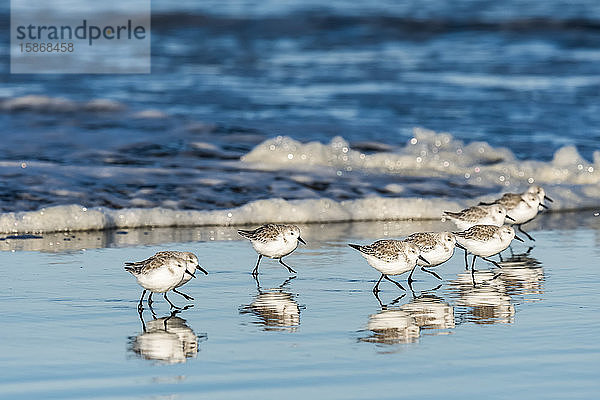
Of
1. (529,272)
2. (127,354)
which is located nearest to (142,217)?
(529,272)

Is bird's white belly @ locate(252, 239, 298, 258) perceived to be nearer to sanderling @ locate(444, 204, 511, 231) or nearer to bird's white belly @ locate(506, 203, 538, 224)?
sanderling @ locate(444, 204, 511, 231)

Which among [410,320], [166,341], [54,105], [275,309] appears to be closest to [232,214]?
[275,309]

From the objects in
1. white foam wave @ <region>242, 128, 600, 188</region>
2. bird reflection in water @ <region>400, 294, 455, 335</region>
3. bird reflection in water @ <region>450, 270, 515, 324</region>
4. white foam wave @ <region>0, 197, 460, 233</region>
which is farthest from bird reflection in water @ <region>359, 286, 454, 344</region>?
white foam wave @ <region>242, 128, 600, 188</region>

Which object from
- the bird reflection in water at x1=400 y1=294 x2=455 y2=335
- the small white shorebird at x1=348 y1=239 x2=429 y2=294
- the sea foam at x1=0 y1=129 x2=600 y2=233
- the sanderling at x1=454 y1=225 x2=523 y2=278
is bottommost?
the bird reflection in water at x1=400 y1=294 x2=455 y2=335

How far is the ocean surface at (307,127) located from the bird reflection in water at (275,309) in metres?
3.44

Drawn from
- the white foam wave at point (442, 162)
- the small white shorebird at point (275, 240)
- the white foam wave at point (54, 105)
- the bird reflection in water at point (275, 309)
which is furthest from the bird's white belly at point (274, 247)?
the white foam wave at point (54, 105)

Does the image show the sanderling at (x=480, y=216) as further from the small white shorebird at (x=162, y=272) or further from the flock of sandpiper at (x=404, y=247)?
the small white shorebird at (x=162, y=272)

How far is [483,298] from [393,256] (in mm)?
701

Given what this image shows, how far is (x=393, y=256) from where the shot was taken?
740 centimetres

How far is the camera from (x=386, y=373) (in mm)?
5559

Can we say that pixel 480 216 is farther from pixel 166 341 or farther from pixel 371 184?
pixel 166 341

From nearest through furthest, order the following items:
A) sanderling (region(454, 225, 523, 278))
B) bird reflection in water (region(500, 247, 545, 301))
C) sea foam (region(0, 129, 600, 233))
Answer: bird reflection in water (region(500, 247, 545, 301))
sanderling (region(454, 225, 523, 278))
sea foam (region(0, 129, 600, 233))

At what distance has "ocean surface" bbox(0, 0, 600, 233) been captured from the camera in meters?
11.6

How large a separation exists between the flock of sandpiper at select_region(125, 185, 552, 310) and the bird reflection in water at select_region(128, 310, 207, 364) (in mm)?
302
